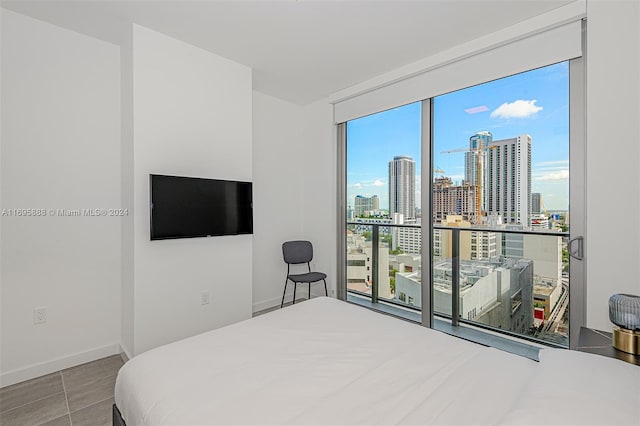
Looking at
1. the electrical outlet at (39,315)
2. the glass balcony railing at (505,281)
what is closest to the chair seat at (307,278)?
the glass balcony railing at (505,281)

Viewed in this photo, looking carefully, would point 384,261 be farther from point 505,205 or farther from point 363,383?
point 363,383

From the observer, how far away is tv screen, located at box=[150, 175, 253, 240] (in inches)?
97.3

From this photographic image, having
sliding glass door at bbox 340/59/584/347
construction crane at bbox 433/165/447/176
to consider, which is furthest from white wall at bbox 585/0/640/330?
construction crane at bbox 433/165/447/176

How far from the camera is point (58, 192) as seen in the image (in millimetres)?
2471

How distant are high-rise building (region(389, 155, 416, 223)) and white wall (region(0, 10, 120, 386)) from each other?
290 centimetres

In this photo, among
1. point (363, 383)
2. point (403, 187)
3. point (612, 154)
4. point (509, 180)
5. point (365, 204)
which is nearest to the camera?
point (363, 383)

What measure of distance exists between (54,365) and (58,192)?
1.43 m

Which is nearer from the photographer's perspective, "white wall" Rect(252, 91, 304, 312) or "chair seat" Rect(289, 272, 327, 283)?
"chair seat" Rect(289, 272, 327, 283)

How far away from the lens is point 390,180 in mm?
3607

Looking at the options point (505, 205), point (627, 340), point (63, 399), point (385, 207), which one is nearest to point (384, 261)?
point (385, 207)

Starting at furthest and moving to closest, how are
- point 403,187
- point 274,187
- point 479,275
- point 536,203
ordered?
1. point 274,187
2. point 403,187
3. point 479,275
4. point 536,203

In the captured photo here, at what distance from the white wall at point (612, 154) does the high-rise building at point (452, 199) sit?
0.89 meters

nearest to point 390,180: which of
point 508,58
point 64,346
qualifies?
point 508,58

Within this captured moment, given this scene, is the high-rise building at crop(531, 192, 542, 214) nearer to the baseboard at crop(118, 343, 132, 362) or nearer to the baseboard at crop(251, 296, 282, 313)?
the baseboard at crop(251, 296, 282, 313)
